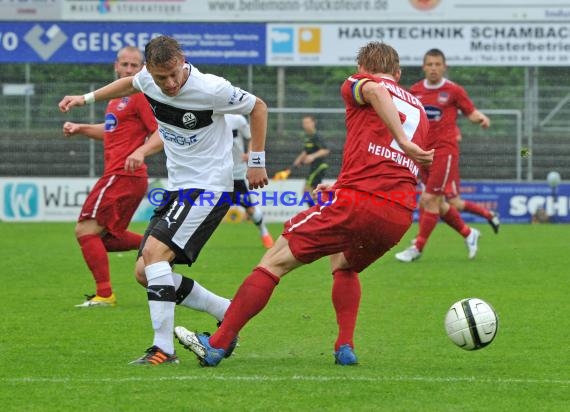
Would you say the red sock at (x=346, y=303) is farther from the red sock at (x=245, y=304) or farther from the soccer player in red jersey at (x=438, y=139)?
the soccer player in red jersey at (x=438, y=139)

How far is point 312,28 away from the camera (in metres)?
27.3

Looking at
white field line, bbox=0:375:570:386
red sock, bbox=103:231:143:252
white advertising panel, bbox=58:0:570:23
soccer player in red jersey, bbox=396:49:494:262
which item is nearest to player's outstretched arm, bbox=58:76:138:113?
white field line, bbox=0:375:570:386

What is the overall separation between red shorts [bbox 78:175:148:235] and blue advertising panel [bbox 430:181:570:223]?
A: 48.4 feet

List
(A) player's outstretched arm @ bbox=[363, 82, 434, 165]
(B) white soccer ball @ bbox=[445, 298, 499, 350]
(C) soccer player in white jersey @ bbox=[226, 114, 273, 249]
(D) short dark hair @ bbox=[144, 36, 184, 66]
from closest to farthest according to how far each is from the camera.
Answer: (A) player's outstretched arm @ bbox=[363, 82, 434, 165]
(D) short dark hair @ bbox=[144, 36, 184, 66]
(B) white soccer ball @ bbox=[445, 298, 499, 350]
(C) soccer player in white jersey @ bbox=[226, 114, 273, 249]

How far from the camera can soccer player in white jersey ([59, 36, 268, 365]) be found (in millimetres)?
7125

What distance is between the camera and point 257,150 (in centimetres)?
744

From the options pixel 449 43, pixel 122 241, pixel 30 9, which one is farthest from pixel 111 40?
pixel 122 241

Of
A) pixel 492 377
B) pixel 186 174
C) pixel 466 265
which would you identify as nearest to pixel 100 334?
pixel 186 174

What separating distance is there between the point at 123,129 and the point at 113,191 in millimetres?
585

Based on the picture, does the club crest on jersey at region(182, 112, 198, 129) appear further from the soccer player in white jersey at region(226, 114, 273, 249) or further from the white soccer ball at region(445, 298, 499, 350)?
the soccer player in white jersey at region(226, 114, 273, 249)

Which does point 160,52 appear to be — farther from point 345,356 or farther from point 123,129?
point 123,129

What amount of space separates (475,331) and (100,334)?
2977 mm

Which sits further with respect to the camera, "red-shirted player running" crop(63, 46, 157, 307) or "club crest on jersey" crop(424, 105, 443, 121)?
"club crest on jersey" crop(424, 105, 443, 121)

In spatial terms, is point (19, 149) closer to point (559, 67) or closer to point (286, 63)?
point (286, 63)
